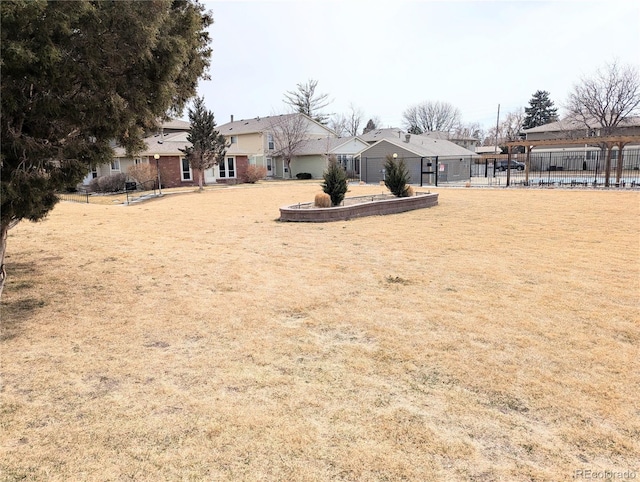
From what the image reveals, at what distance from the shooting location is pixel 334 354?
4125mm

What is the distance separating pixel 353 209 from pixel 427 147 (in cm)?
2665

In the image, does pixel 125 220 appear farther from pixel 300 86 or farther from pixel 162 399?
pixel 300 86

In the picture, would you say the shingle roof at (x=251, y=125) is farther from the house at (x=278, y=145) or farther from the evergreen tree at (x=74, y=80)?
the evergreen tree at (x=74, y=80)

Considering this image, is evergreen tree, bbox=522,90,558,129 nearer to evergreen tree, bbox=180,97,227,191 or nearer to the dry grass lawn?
evergreen tree, bbox=180,97,227,191

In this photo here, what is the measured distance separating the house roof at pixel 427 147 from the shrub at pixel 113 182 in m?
19.7

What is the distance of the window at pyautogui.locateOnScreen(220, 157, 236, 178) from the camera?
118ft

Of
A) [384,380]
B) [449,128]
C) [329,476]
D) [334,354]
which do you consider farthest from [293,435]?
[449,128]

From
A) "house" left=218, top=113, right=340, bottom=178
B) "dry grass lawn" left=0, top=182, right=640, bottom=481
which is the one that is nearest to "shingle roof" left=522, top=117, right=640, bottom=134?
"house" left=218, top=113, right=340, bottom=178

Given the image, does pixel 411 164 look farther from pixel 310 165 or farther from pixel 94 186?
pixel 94 186

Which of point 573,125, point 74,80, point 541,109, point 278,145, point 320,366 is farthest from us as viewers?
point 541,109

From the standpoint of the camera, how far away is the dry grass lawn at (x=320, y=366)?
2662 mm

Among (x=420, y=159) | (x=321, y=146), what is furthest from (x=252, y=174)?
(x=420, y=159)

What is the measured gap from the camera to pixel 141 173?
29.6 metres

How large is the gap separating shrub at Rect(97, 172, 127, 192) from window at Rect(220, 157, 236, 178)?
814 centimetres
